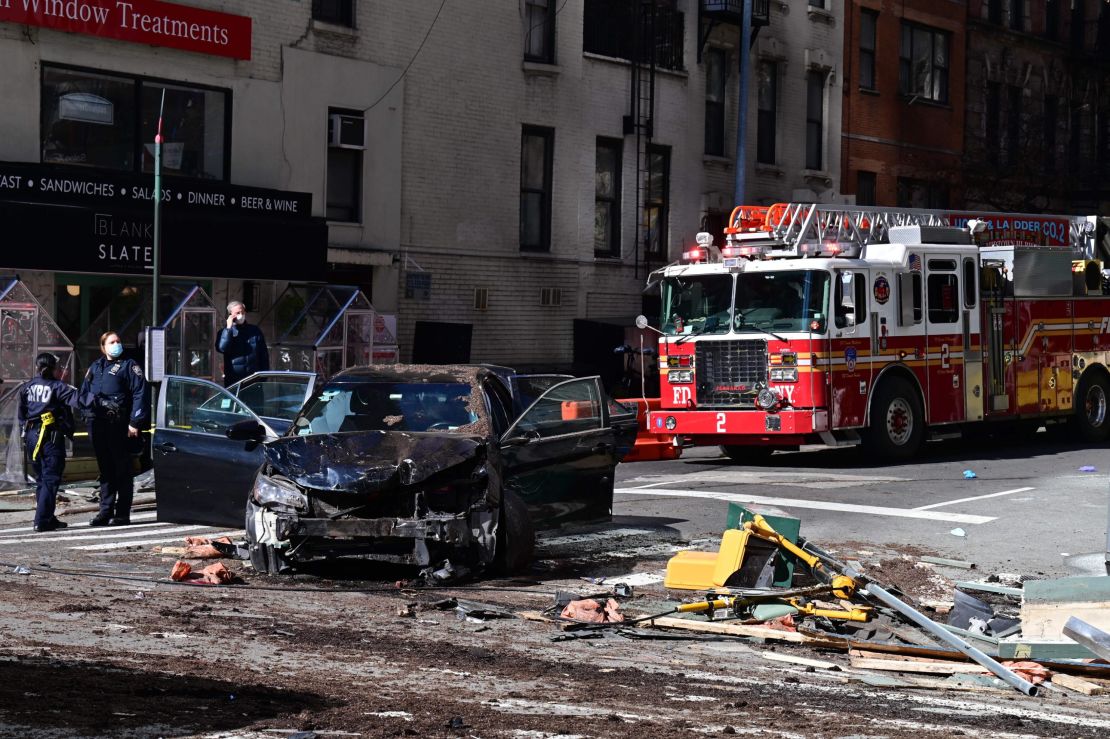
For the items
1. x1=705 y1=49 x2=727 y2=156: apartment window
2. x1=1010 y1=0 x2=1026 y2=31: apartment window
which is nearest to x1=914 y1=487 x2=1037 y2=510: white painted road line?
x1=705 y1=49 x2=727 y2=156: apartment window

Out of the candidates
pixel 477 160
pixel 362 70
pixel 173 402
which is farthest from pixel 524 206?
pixel 173 402

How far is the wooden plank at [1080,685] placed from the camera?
7723 millimetres

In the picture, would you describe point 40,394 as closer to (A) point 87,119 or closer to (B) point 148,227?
(B) point 148,227

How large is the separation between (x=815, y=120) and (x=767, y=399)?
61.3ft

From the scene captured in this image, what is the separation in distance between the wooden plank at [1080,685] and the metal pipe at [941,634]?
227mm

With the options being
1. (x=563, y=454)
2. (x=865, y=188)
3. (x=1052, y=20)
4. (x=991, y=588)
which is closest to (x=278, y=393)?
(x=563, y=454)

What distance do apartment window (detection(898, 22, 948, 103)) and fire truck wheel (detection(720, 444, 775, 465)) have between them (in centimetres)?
1967

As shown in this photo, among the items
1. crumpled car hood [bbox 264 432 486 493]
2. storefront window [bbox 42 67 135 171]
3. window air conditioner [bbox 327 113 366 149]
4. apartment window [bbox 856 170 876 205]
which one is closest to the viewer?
crumpled car hood [bbox 264 432 486 493]

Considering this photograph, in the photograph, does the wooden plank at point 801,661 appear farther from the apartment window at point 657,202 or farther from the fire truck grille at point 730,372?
the apartment window at point 657,202

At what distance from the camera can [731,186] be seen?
34000 millimetres

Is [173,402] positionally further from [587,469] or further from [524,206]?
[524,206]

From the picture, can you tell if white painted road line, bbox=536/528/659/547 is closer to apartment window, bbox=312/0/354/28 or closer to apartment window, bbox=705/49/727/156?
apartment window, bbox=312/0/354/28

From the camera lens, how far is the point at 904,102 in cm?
3875

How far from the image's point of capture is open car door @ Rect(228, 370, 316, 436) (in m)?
14.1
